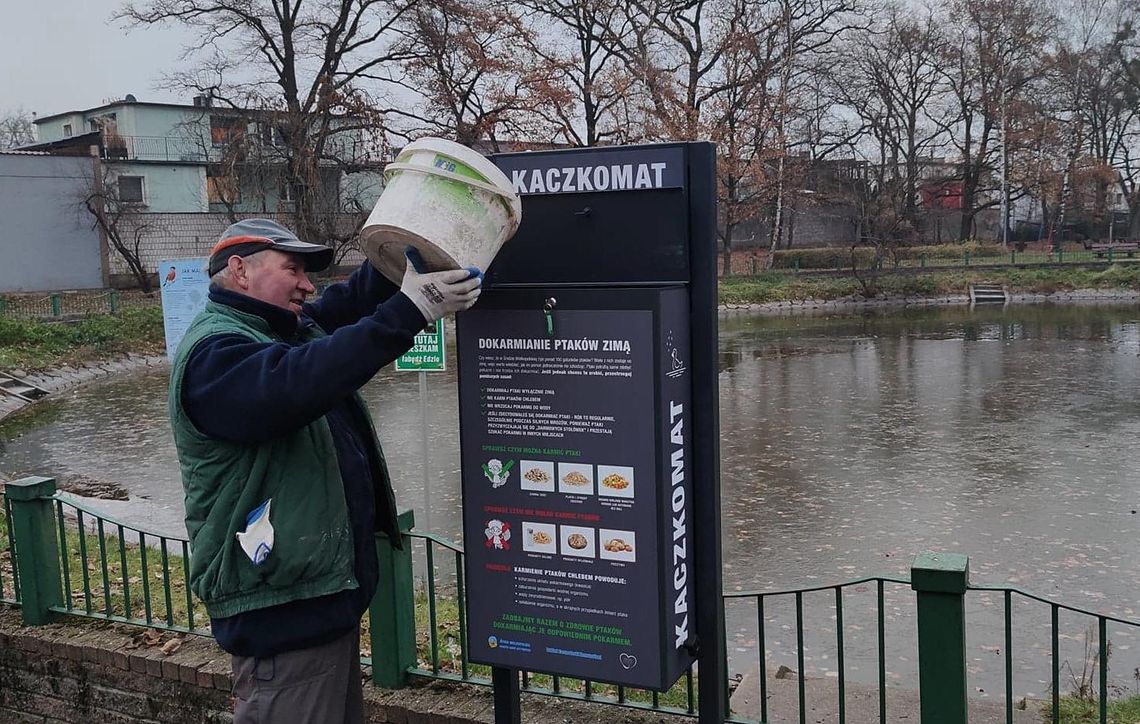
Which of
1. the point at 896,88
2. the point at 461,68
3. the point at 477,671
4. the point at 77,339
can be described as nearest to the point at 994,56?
the point at 896,88

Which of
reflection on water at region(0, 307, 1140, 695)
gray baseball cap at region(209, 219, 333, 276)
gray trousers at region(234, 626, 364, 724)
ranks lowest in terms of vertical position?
reflection on water at region(0, 307, 1140, 695)

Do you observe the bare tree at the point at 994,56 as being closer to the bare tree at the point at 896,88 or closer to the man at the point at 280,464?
the bare tree at the point at 896,88

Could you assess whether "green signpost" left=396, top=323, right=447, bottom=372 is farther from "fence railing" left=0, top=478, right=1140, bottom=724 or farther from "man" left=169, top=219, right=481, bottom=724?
"man" left=169, top=219, right=481, bottom=724

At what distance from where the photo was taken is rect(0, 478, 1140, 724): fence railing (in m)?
2.73

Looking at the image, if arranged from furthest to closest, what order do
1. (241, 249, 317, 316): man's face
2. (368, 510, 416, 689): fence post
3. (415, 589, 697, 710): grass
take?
(415, 589, 697, 710): grass
(368, 510, 416, 689): fence post
(241, 249, 317, 316): man's face

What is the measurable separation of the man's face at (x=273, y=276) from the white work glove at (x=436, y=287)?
0.52 m

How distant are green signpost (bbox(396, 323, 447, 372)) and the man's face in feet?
15.9

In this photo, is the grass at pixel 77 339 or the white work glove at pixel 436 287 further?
the grass at pixel 77 339

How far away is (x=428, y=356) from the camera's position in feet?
25.3

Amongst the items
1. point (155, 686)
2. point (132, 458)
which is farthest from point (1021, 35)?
point (155, 686)

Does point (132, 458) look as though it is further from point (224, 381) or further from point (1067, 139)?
point (1067, 139)

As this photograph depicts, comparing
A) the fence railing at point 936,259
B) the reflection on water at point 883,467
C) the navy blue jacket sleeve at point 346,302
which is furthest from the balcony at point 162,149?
the navy blue jacket sleeve at point 346,302

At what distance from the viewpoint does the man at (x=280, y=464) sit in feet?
7.57

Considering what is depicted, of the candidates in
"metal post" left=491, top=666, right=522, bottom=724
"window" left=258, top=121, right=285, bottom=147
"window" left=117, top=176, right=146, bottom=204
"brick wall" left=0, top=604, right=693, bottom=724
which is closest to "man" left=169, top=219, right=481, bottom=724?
"metal post" left=491, top=666, right=522, bottom=724
